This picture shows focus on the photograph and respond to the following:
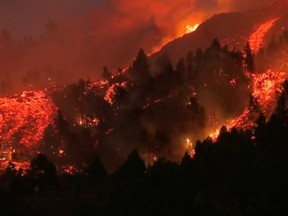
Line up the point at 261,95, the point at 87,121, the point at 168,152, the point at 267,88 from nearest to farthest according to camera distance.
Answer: the point at 261,95 → the point at 267,88 → the point at 168,152 → the point at 87,121

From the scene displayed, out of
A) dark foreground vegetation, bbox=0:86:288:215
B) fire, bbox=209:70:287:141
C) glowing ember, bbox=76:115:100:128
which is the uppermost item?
glowing ember, bbox=76:115:100:128

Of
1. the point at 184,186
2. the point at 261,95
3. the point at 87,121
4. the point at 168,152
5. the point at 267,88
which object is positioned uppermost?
the point at 87,121

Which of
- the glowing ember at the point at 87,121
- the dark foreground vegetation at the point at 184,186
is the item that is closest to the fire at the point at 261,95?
the dark foreground vegetation at the point at 184,186

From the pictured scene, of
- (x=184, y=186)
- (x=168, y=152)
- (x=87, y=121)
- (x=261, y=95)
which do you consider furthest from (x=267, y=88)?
(x=184, y=186)

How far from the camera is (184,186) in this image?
2362 inches

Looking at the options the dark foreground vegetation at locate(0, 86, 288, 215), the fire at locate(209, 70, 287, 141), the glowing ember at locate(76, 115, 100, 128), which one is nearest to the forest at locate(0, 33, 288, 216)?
the dark foreground vegetation at locate(0, 86, 288, 215)

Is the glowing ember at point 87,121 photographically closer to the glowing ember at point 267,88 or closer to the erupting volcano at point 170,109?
the erupting volcano at point 170,109

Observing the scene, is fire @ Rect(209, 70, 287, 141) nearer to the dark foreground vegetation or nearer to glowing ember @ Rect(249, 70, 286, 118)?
glowing ember @ Rect(249, 70, 286, 118)

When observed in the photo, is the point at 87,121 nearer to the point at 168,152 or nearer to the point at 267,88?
the point at 168,152

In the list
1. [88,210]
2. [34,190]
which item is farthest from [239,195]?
[34,190]

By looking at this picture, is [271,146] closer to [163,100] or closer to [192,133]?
[192,133]

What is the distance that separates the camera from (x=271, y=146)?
9488cm

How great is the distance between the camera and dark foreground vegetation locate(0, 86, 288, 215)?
51.5 meters

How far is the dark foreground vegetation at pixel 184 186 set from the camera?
51.5m
